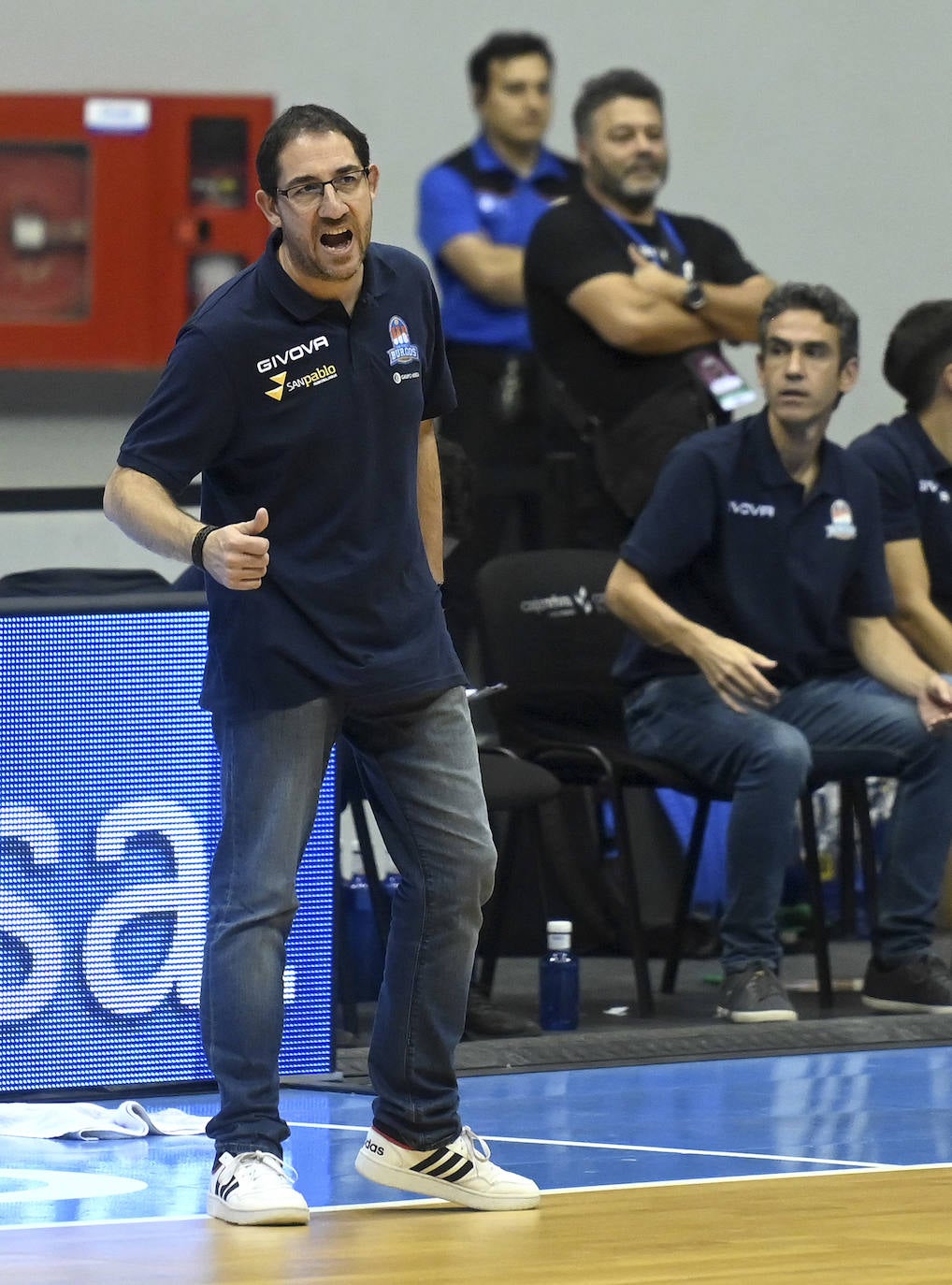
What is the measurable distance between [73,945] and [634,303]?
261cm

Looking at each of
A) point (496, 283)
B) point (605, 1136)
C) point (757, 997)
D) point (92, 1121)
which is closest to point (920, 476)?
point (496, 283)

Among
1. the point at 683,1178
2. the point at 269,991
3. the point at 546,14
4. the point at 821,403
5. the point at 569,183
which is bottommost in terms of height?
the point at 683,1178

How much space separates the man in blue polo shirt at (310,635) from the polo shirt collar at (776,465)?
91.6 inches

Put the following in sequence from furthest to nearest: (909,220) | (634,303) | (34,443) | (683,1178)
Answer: (909,220)
(34,443)
(634,303)
(683,1178)

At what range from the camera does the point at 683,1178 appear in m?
4.03

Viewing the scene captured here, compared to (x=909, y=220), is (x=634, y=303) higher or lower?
lower

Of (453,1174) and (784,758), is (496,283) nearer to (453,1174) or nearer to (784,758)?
(784,758)

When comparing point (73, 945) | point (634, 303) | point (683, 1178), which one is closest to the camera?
point (683, 1178)

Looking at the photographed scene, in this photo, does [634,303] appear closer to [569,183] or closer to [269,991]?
[569,183]

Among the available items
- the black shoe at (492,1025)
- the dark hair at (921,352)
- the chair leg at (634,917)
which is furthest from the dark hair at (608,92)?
the black shoe at (492,1025)

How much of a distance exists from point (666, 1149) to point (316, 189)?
170cm

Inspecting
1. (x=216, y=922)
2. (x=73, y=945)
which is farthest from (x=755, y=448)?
(x=216, y=922)

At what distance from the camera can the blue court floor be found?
402cm

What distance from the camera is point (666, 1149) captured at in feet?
14.2
